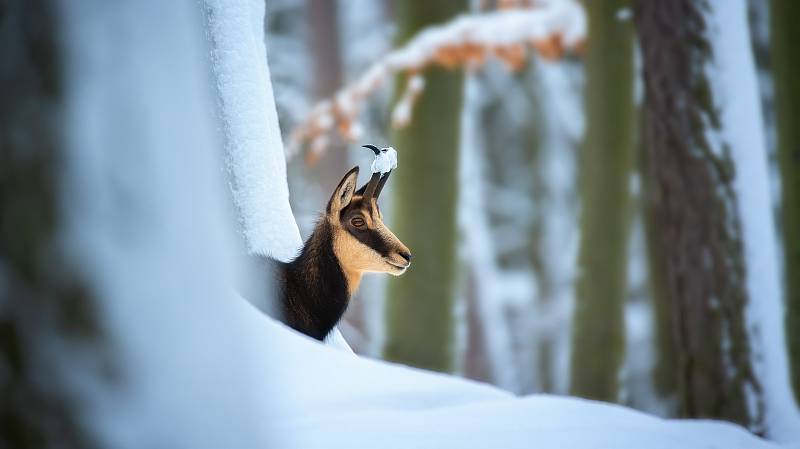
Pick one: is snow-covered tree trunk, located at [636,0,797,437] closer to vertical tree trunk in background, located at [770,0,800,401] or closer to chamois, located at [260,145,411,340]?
vertical tree trunk in background, located at [770,0,800,401]

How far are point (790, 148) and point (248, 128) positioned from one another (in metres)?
5.50

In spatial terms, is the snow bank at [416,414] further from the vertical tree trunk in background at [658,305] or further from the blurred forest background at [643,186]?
the vertical tree trunk in background at [658,305]

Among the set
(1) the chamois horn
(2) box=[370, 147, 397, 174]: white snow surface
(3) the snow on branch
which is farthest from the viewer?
(3) the snow on branch

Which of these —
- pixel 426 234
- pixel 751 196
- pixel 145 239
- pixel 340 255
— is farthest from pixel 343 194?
pixel 426 234

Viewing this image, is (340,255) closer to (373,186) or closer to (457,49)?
(373,186)

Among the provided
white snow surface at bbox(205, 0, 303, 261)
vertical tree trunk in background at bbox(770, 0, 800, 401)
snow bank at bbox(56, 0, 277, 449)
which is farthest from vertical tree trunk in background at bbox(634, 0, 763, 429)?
snow bank at bbox(56, 0, 277, 449)

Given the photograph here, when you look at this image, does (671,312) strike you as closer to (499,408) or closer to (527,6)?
(499,408)

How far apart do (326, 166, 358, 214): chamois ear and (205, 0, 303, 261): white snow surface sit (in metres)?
0.26

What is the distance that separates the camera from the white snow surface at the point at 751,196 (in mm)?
5297

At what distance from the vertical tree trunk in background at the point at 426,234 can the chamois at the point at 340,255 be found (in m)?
3.20

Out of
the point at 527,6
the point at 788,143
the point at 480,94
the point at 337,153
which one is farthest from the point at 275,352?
the point at 480,94

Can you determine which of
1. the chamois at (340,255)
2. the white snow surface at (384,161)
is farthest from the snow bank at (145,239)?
the chamois at (340,255)

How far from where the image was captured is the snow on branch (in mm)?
6969

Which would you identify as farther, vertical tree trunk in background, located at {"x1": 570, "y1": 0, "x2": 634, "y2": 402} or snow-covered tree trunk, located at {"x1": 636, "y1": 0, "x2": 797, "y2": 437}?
vertical tree trunk in background, located at {"x1": 570, "y1": 0, "x2": 634, "y2": 402}
